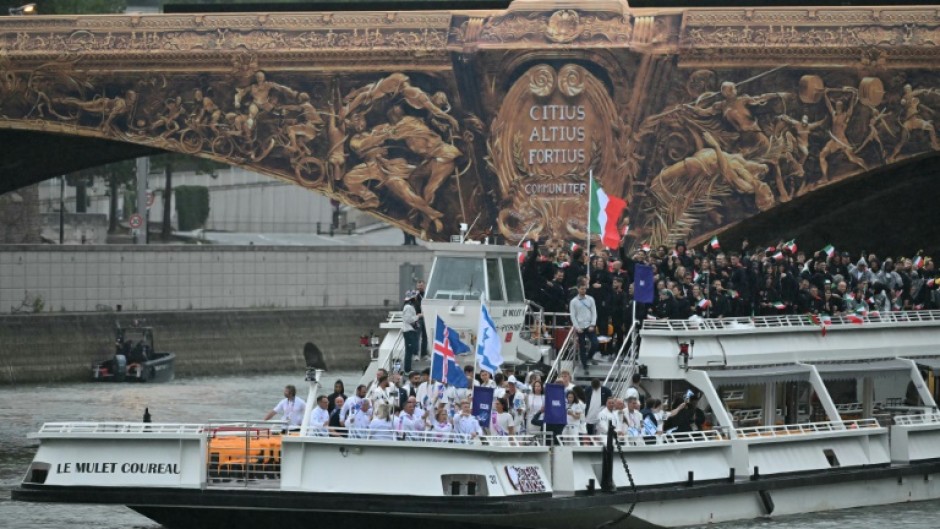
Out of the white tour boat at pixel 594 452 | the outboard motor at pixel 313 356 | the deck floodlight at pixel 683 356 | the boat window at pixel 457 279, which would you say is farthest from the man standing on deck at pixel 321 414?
the outboard motor at pixel 313 356

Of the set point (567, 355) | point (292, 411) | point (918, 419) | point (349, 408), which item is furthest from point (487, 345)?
point (918, 419)

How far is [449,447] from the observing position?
28547 millimetres

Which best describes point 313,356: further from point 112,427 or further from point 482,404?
point 482,404

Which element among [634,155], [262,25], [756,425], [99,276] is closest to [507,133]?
[634,155]

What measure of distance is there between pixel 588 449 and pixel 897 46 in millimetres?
23661

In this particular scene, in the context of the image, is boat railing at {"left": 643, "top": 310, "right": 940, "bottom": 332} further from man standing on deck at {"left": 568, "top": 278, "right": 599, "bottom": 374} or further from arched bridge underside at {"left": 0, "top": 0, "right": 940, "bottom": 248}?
arched bridge underside at {"left": 0, "top": 0, "right": 940, "bottom": 248}

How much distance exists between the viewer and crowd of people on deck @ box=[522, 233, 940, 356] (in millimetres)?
34219

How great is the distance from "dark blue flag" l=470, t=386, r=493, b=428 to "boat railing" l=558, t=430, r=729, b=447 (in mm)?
1032

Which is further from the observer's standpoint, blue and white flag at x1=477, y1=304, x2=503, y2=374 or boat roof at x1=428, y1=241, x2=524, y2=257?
boat roof at x1=428, y1=241, x2=524, y2=257

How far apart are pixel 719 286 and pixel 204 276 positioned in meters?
33.1

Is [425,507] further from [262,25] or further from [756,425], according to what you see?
[262,25]

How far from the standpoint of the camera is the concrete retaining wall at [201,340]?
2328 inches

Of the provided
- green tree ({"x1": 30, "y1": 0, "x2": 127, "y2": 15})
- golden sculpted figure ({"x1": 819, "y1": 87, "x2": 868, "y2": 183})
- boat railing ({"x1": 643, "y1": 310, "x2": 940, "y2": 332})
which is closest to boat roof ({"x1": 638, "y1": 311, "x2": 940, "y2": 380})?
boat railing ({"x1": 643, "y1": 310, "x2": 940, "y2": 332})

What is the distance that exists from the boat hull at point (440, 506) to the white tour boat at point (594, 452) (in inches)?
1.0
